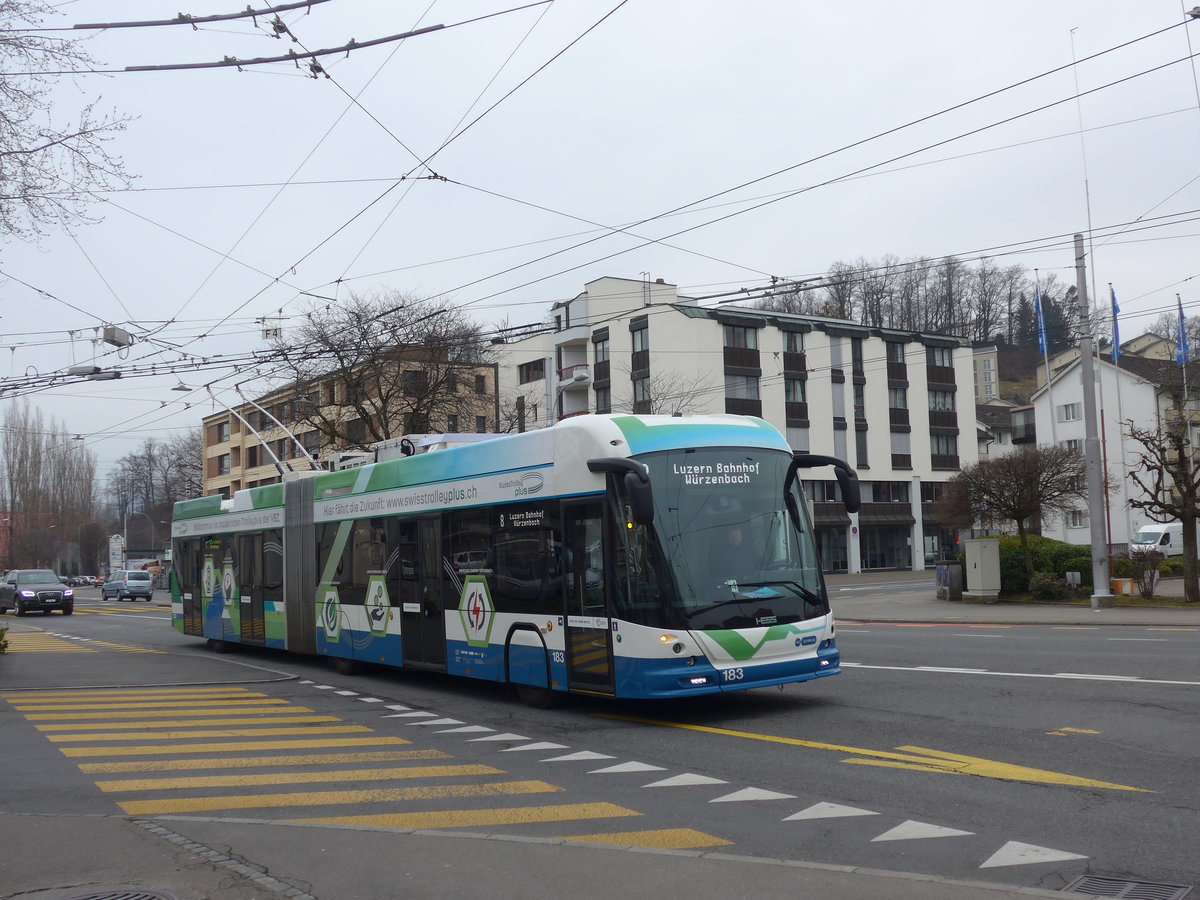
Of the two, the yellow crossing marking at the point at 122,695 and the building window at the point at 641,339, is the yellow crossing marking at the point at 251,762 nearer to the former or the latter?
the yellow crossing marking at the point at 122,695

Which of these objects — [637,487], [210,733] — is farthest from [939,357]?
[210,733]

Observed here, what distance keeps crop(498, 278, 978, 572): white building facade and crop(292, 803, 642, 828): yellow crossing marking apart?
4517cm

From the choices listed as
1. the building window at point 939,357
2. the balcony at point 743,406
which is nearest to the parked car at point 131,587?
the balcony at point 743,406

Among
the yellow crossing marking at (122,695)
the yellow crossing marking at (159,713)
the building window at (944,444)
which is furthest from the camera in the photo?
the building window at (944,444)

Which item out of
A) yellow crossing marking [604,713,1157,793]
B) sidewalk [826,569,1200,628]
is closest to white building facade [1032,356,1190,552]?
sidewalk [826,569,1200,628]

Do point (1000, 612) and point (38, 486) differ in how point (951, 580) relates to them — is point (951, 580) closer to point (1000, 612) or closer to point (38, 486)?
point (1000, 612)

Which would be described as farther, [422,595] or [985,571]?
[985,571]

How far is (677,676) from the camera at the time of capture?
35.8ft

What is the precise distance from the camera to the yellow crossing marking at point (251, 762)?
959 cm

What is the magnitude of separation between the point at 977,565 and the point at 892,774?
24722 millimetres

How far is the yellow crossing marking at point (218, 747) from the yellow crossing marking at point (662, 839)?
450 centimetres

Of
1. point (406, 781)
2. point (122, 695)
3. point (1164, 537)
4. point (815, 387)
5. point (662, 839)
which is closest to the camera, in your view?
point (662, 839)

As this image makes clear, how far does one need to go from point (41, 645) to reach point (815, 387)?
1831 inches

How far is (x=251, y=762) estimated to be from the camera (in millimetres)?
9812
